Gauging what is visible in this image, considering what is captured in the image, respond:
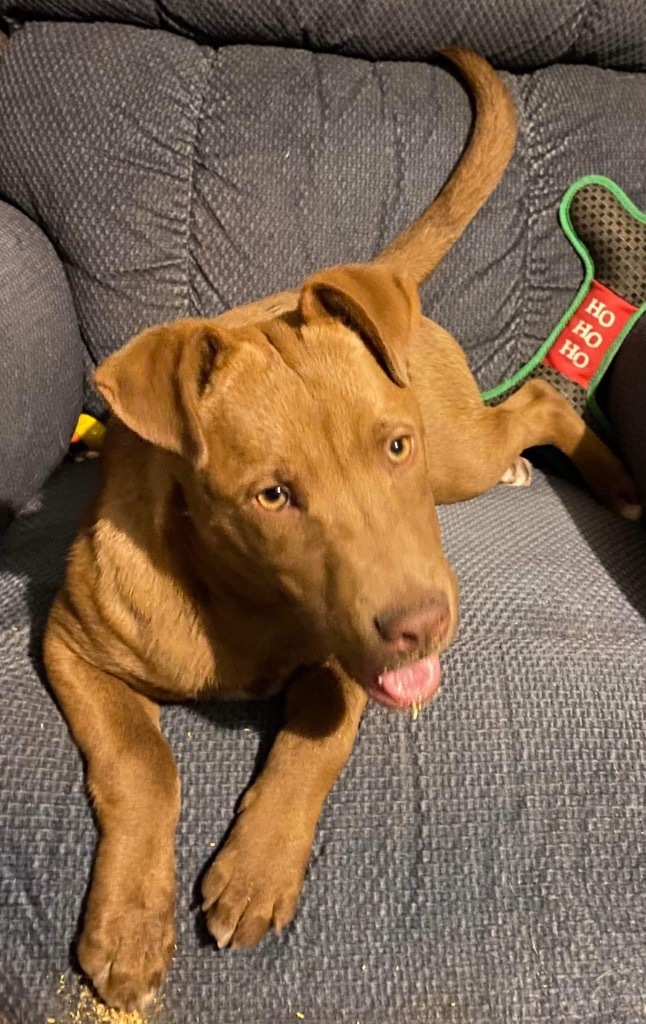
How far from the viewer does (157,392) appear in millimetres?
1565

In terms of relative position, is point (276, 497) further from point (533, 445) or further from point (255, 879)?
point (533, 445)

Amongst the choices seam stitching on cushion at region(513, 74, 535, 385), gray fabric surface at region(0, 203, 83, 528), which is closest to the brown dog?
gray fabric surface at region(0, 203, 83, 528)

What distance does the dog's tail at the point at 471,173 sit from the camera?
103 inches

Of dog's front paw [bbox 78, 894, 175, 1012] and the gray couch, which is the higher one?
the gray couch

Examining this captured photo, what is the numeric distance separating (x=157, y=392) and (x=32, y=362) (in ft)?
3.74

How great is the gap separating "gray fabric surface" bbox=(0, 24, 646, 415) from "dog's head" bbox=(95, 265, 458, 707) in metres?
1.21

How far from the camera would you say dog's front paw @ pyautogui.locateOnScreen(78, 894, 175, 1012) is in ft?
4.77

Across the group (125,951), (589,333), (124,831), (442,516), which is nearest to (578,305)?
(589,333)

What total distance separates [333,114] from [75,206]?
0.91m

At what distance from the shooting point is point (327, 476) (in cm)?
153

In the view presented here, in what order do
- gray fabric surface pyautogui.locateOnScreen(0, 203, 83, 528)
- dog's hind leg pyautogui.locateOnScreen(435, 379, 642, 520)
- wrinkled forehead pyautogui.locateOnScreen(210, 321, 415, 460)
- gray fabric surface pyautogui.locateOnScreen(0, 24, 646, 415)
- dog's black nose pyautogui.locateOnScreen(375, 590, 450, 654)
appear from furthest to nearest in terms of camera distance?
gray fabric surface pyautogui.locateOnScreen(0, 24, 646, 415)
dog's hind leg pyautogui.locateOnScreen(435, 379, 642, 520)
gray fabric surface pyautogui.locateOnScreen(0, 203, 83, 528)
wrinkled forehead pyautogui.locateOnScreen(210, 321, 415, 460)
dog's black nose pyautogui.locateOnScreen(375, 590, 450, 654)

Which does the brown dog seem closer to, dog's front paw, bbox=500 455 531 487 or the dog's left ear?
the dog's left ear

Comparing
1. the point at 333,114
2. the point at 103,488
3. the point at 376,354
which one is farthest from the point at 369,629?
the point at 333,114

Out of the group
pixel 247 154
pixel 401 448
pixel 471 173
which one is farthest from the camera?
pixel 247 154
